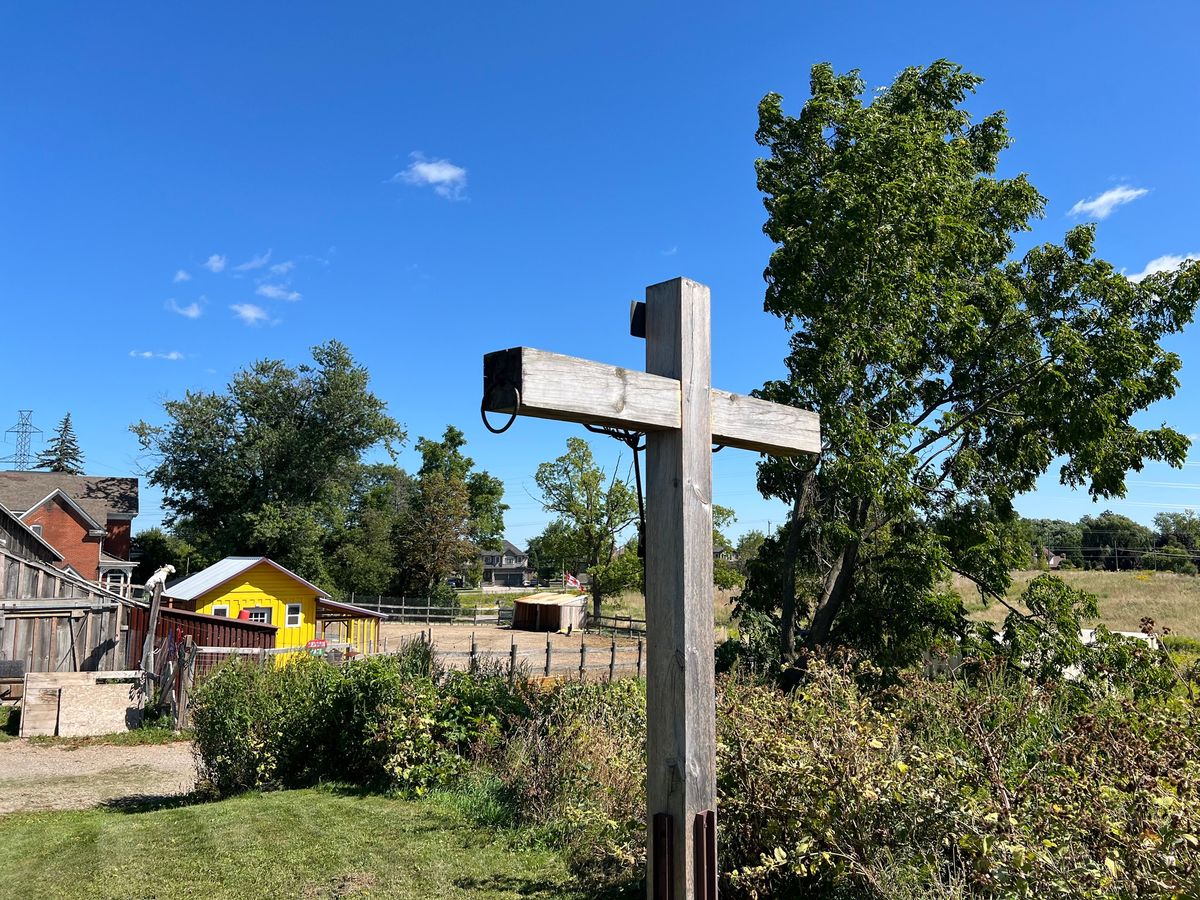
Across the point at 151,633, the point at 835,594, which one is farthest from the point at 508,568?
the point at 835,594

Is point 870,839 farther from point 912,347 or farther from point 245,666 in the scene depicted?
point 912,347

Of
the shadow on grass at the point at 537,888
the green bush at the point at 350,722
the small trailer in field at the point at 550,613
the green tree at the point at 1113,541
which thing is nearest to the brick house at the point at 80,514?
the small trailer in field at the point at 550,613

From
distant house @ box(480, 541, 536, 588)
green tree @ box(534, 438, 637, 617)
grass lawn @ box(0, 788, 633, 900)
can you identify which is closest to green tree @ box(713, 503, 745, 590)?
green tree @ box(534, 438, 637, 617)

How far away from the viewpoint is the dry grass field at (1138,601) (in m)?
29.3

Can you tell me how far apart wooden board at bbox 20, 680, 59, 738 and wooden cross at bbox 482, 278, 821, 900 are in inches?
684

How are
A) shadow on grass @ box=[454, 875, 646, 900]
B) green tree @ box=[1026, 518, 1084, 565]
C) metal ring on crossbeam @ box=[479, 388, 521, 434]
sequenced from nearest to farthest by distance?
metal ring on crossbeam @ box=[479, 388, 521, 434], shadow on grass @ box=[454, 875, 646, 900], green tree @ box=[1026, 518, 1084, 565]

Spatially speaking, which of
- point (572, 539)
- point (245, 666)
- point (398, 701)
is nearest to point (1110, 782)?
point (398, 701)

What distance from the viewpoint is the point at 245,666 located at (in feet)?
35.6

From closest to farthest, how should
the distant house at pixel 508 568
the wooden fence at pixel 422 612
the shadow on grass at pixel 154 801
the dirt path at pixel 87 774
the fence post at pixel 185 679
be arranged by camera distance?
the shadow on grass at pixel 154 801
the dirt path at pixel 87 774
the fence post at pixel 185 679
the wooden fence at pixel 422 612
the distant house at pixel 508 568

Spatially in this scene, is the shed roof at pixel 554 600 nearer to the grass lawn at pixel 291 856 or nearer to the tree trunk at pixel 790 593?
the tree trunk at pixel 790 593

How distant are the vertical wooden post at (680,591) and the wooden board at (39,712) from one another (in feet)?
57.0

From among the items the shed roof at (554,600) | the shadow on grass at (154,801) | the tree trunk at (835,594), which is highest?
the tree trunk at (835,594)

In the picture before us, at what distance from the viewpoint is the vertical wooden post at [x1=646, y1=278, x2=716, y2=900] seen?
261cm

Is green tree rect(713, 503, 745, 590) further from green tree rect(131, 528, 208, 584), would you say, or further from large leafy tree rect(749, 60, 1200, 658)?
green tree rect(131, 528, 208, 584)
